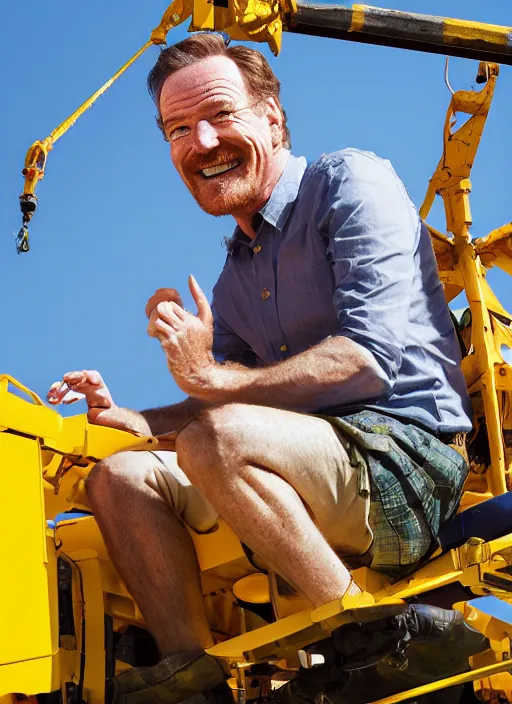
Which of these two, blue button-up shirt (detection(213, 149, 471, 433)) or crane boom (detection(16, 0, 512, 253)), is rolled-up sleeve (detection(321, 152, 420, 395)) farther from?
crane boom (detection(16, 0, 512, 253))

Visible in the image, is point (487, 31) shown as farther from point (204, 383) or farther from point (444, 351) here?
point (204, 383)

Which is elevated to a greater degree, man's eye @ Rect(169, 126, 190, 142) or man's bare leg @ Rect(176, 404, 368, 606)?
man's eye @ Rect(169, 126, 190, 142)

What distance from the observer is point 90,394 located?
168 inches

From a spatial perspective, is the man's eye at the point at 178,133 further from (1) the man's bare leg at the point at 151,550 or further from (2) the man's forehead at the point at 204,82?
(1) the man's bare leg at the point at 151,550

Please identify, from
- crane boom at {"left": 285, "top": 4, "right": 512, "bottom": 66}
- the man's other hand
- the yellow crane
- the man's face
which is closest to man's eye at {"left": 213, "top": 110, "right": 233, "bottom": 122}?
the man's face

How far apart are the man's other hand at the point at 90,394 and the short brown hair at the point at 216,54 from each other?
1.04 m

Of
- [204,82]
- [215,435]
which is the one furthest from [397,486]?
[204,82]

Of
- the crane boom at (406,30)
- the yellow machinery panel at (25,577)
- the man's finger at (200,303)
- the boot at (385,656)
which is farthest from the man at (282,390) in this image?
the crane boom at (406,30)

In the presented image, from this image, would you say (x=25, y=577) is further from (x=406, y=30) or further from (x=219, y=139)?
(x=406, y=30)

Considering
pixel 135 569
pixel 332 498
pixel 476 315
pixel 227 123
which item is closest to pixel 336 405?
pixel 332 498

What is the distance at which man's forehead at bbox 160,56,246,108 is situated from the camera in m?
4.44

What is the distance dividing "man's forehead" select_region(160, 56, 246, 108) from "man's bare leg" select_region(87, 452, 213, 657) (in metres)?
1.31

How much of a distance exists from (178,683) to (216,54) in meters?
2.17

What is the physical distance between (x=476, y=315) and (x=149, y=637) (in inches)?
77.3
